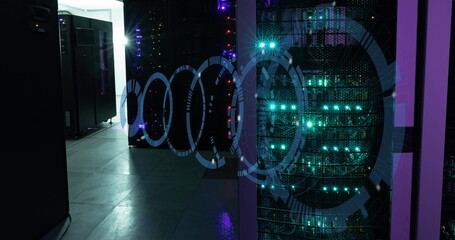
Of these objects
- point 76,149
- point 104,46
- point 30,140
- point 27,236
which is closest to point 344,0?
point 30,140

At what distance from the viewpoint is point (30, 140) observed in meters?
2.46

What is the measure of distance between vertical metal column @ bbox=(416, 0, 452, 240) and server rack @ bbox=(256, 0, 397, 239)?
0.33 ft

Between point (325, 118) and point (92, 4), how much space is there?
8.62 meters

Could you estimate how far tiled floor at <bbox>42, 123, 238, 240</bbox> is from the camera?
2721 mm

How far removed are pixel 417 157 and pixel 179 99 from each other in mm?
3888

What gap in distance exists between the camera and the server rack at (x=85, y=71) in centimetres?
548

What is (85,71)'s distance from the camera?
19.0 ft

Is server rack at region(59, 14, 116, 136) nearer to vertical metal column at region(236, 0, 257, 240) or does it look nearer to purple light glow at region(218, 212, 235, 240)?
purple light glow at region(218, 212, 235, 240)

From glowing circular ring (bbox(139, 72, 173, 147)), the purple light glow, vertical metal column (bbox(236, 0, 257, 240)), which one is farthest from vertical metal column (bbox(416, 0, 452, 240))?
glowing circular ring (bbox(139, 72, 173, 147))

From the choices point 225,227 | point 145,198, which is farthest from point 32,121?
point 225,227

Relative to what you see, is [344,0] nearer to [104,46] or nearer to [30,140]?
[30,140]

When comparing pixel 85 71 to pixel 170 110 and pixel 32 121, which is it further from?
pixel 32 121

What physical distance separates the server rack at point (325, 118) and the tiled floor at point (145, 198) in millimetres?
1377

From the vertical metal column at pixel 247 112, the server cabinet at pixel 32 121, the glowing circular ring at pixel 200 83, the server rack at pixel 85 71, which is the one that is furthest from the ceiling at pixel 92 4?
the vertical metal column at pixel 247 112
